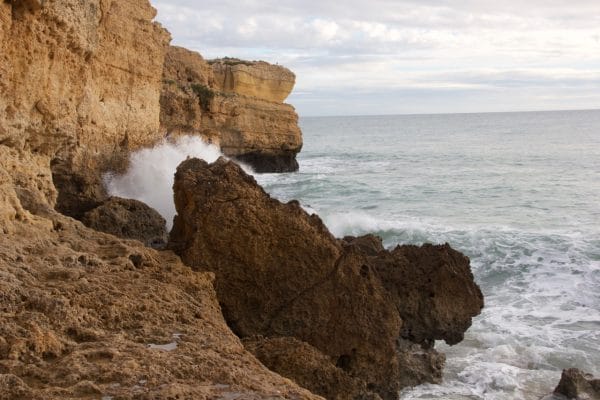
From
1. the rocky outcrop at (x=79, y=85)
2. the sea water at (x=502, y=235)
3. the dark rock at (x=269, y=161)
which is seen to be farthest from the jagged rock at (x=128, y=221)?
the dark rock at (x=269, y=161)

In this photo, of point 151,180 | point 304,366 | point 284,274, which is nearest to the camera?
point 304,366

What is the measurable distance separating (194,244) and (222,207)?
18.8 inches

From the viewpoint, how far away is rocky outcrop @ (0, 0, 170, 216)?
7.16m

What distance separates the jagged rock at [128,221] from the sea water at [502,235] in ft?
12.6

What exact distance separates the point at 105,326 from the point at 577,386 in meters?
6.03

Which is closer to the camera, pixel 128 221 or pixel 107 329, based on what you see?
pixel 107 329

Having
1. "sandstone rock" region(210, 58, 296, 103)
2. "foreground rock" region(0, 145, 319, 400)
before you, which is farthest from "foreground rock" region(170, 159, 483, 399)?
"sandstone rock" region(210, 58, 296, 103)

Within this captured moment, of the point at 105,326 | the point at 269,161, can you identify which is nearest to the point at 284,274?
the point at 105,326

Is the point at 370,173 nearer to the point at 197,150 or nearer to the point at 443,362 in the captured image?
the point at 197,150

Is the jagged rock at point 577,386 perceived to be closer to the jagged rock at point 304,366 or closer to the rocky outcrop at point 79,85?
the jagged rock at point 304,366

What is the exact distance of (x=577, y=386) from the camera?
8078 millimetres

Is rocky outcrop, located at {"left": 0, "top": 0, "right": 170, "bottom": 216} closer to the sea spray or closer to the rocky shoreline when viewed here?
the rocky shoreline

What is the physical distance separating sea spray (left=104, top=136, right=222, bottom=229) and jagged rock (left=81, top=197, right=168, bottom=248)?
2.91 meters

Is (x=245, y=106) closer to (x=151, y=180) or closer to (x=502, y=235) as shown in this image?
(x=502, y=235)
